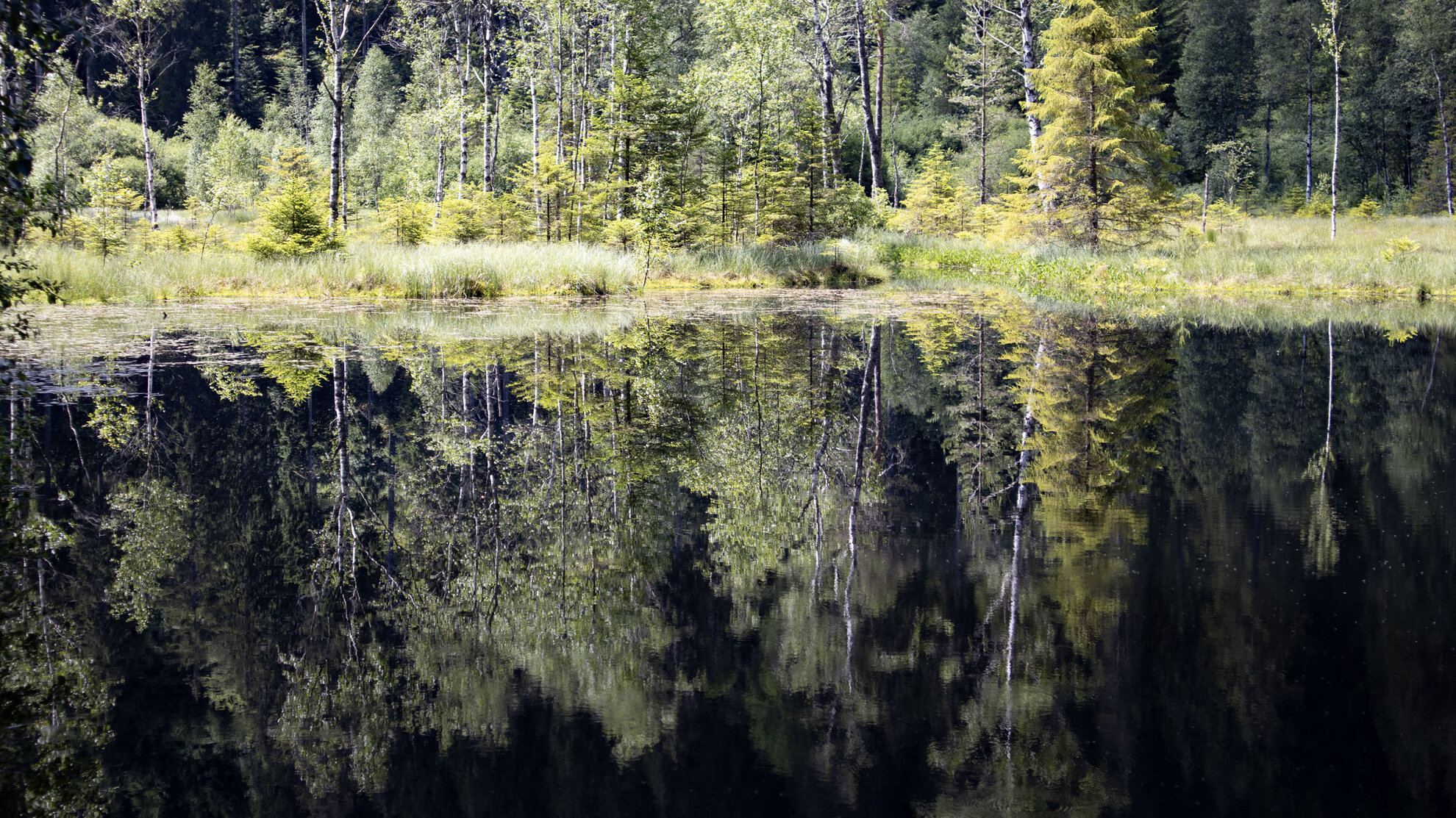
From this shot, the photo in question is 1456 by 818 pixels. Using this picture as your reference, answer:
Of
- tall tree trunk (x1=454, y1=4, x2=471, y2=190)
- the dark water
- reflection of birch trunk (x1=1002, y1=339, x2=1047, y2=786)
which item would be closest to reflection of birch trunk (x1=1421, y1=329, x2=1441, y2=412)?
the dark water

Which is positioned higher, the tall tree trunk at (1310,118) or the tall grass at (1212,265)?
the tall tree trunk at (1310,118)

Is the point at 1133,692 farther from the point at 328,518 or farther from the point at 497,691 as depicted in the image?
the point at 328,518

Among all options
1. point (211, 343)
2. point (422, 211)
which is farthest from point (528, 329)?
point (422, 211)

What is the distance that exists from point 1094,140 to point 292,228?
18078 mm

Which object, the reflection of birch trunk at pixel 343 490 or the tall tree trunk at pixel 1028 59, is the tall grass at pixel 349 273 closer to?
the reflection of birch trunk at pixel 343 490

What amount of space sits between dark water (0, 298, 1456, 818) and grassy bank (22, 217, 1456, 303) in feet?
33.9

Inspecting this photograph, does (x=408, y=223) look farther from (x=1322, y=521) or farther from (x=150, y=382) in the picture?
(x=1322, y=521)

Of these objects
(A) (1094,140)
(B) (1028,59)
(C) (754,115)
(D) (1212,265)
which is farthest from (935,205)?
(D) (1212,265)

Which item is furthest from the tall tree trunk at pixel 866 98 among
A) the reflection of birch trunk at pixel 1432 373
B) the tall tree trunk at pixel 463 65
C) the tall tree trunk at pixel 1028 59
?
the reflection of birch trunk at pixel 1432 373

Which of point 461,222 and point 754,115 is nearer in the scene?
point 461,222

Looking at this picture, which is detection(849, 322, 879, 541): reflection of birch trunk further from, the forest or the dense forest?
the dense forest

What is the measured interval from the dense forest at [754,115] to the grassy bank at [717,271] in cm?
128

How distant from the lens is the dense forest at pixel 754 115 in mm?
21906

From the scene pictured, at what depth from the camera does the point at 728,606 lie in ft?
10.5
